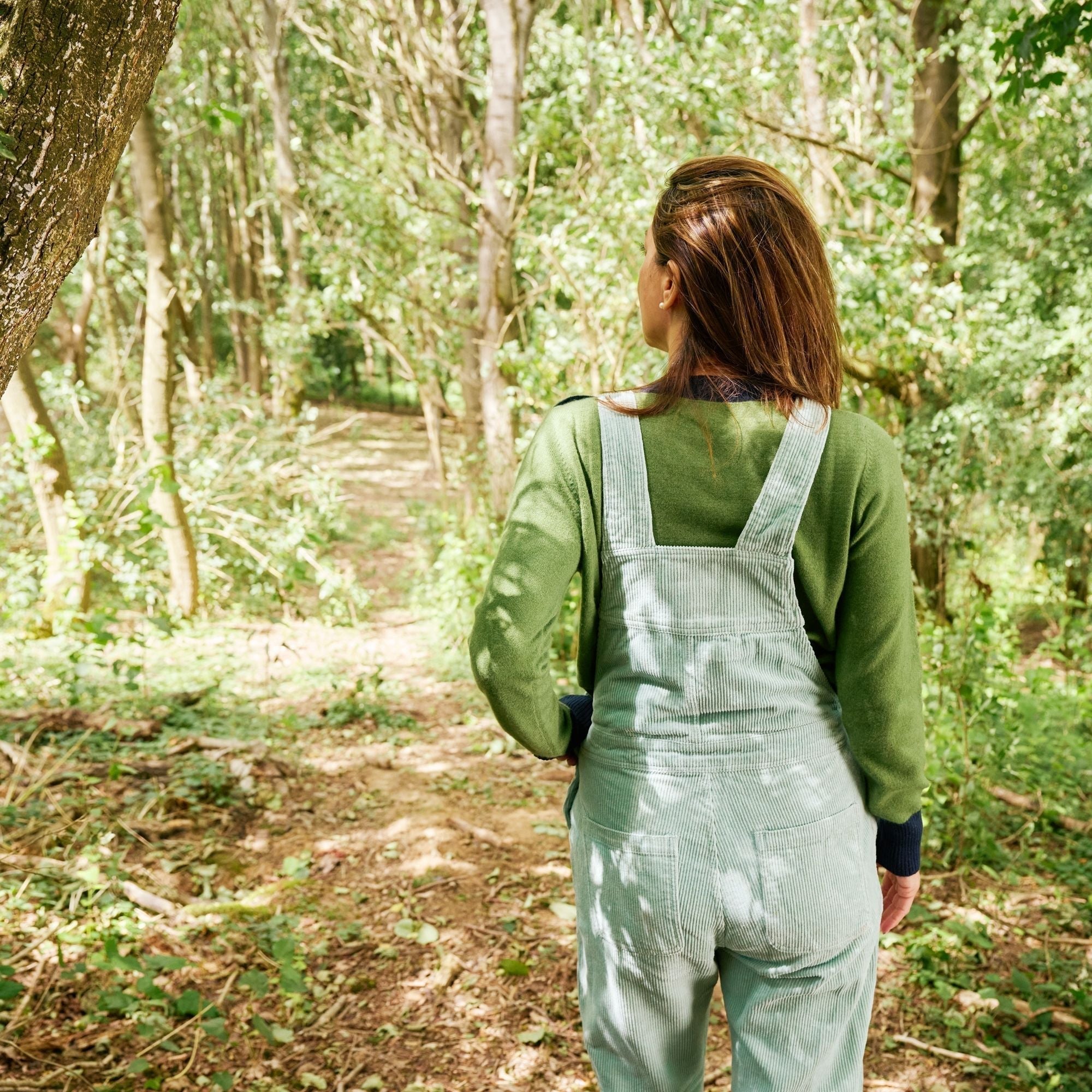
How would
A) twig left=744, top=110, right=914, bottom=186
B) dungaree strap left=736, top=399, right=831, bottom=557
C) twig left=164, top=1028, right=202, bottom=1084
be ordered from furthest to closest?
twig left=744, top=110, right=914, bottom=186, twig left=164, top=1028, right=202, bottom=1084, dungaree strap left=736, top=399, right=831, bottom=557

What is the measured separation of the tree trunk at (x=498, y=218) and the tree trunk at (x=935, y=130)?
3186mm

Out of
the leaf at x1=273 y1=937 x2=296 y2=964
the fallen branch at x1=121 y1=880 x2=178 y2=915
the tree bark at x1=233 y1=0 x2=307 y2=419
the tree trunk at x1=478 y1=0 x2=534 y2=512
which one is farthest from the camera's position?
the tree bark at x1=233 y1=0 x2=307 y2=419

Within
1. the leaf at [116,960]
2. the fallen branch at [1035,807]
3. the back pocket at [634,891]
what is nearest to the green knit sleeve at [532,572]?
the back pocket at [634,891]

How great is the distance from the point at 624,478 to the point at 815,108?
22.8ft

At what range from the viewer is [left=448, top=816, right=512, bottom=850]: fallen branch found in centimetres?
425

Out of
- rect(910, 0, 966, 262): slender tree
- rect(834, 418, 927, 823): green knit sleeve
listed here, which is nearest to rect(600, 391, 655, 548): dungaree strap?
rect(834, 418, 927, 823): green knit sleeve

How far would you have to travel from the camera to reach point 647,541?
137 centimetres

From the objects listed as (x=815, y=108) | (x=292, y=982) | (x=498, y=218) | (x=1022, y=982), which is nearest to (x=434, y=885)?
(x=292, y=982)

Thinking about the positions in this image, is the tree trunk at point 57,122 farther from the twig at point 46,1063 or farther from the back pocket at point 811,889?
the twig at point 46,1063

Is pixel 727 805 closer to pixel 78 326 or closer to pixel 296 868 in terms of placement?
pixel 296 868

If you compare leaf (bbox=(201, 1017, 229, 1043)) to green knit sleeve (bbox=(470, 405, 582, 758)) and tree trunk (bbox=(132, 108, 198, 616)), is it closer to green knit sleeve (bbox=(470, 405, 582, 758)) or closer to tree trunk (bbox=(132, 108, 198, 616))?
green knit sleeve (bbox=(470, 405, 582, 758))

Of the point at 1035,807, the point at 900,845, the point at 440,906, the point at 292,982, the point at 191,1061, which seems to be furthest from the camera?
the point at 1035,807

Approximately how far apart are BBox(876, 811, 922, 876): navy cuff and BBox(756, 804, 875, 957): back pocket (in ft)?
0.57

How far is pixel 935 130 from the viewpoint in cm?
740
